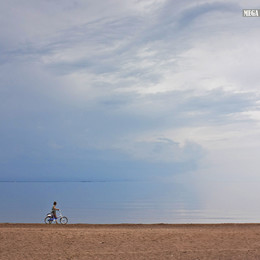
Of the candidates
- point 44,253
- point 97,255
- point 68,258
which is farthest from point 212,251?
point 44,253

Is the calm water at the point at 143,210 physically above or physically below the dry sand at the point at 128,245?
above

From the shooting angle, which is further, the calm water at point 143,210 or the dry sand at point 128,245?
the calm water at point 143,210

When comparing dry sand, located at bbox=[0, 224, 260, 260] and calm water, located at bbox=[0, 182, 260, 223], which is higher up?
calm water, located at bbox=[0, 182, 260, 223]

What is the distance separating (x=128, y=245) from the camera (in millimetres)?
18781

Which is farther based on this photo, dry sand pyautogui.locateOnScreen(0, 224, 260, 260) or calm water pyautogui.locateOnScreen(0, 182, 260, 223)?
calm water pyautogui.locateOnScreen(0, 182, 260, 223)

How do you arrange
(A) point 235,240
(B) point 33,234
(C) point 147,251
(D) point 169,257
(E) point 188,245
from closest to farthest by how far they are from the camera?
(D) point 169,257, (C) point 147,251, (E) point 188,245, (A) point 235,240, (B) point 33,234

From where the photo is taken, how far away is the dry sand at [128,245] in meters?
16.4

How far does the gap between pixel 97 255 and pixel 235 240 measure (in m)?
8.23

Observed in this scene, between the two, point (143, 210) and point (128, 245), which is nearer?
point (128, 245)

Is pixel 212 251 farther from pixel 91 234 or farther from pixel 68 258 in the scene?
pixel 91 234

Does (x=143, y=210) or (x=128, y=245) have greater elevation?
(x=143, y=210)

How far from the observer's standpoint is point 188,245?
18.9 m

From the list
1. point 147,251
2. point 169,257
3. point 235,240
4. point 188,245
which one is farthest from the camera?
point 235,240

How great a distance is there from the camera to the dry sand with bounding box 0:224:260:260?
1636 cm
